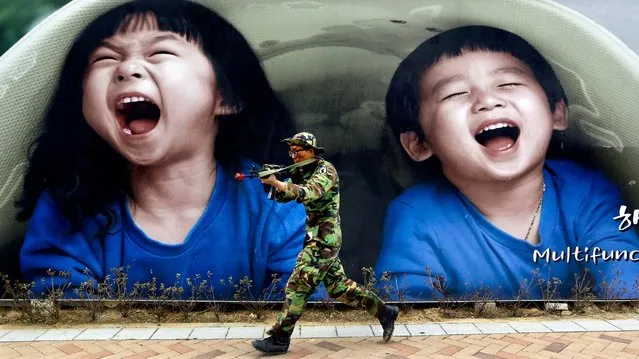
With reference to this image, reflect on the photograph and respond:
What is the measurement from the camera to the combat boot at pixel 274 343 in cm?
392

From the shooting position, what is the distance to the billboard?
4887 mm

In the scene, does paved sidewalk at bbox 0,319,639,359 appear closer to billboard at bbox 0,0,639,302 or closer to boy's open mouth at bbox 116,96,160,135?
billboard at bbox 0,0,639,302

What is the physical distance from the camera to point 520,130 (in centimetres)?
512

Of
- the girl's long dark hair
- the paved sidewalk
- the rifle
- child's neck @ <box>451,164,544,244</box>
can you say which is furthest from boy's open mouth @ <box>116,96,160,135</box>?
child's neck @ <box>451,164,544,244</box>

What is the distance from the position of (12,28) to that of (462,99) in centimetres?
451

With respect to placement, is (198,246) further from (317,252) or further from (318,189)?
(318,189)

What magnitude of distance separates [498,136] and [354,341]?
2.52m

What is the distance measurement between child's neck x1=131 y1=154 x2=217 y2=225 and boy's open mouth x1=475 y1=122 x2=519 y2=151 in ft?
9.22

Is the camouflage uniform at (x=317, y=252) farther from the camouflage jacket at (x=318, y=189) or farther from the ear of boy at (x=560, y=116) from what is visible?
the ear of boy at (x=560, y=116)

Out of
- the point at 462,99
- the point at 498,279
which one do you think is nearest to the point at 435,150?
the point at 462,99

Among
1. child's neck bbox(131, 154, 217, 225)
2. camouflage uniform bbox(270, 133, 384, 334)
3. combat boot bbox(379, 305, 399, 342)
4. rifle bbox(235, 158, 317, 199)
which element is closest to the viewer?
rifle bbox(235, 158, 317, 199)

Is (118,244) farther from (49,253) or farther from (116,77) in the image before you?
(116,77)

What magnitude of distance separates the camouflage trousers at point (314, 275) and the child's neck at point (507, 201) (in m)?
1.85

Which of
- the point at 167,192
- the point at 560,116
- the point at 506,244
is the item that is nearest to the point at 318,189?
the point at 167,192
